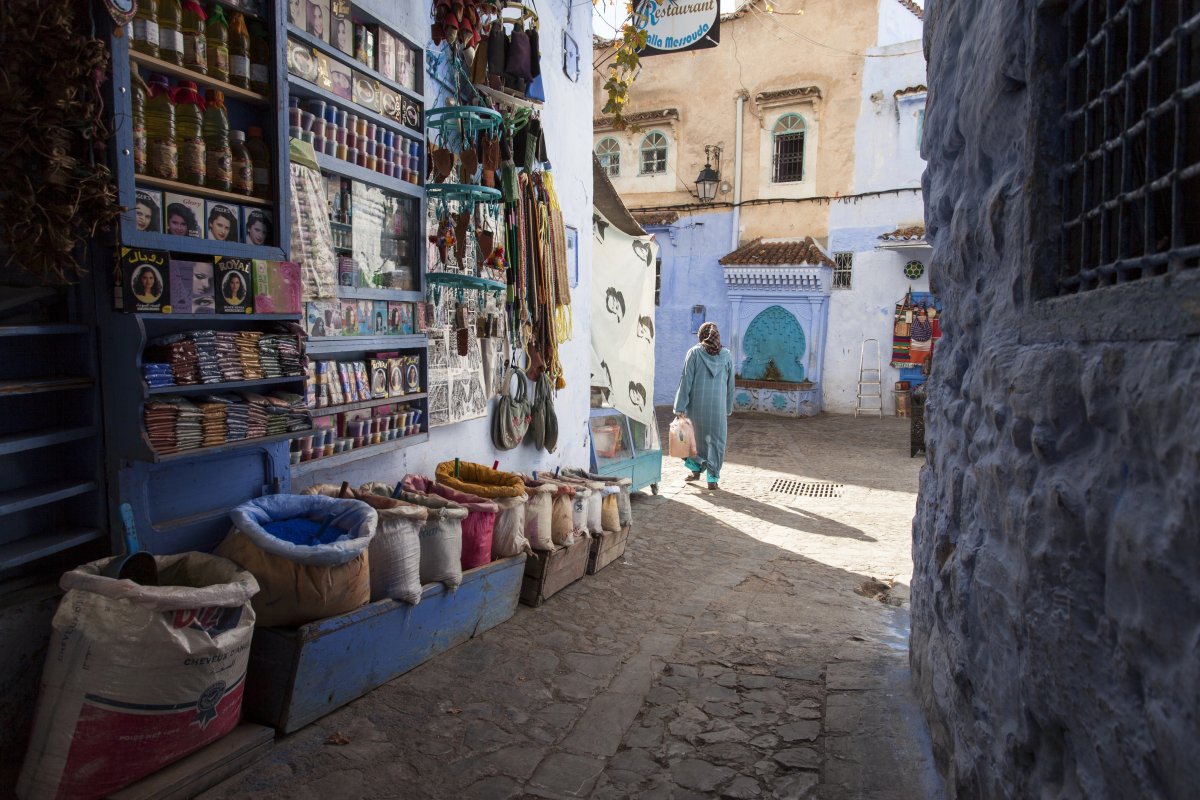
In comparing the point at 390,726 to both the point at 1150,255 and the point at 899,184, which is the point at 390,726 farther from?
the point at 899,184

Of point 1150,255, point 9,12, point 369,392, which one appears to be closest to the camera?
point 1150,255

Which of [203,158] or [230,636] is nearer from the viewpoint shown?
[230,636]

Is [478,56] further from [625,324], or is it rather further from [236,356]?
[625,324]

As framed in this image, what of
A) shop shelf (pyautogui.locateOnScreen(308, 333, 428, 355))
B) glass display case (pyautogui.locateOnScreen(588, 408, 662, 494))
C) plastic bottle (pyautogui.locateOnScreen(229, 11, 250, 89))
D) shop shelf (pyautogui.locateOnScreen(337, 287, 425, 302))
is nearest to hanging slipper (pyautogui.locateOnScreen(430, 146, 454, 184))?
shop shelf (pyautogui.locateOnScreen(337, 287, 425, 302))

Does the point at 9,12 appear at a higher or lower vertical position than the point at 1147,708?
higher

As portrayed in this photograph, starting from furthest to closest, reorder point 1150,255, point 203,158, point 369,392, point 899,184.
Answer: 1. point 899,184
2. point 369,392
3. point 203,158
4. point 1150,255

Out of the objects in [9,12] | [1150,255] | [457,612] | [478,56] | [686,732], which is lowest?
[686,732]

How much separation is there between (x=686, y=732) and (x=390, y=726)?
125 cm

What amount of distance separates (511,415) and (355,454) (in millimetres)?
1915

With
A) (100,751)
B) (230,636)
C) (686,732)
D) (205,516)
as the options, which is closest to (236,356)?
(205,516)

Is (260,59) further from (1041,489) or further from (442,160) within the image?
(1041,489)

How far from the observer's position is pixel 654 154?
18797 millimetres

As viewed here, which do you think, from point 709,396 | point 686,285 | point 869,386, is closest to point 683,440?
point 709,396

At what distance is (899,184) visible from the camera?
16297 mm
